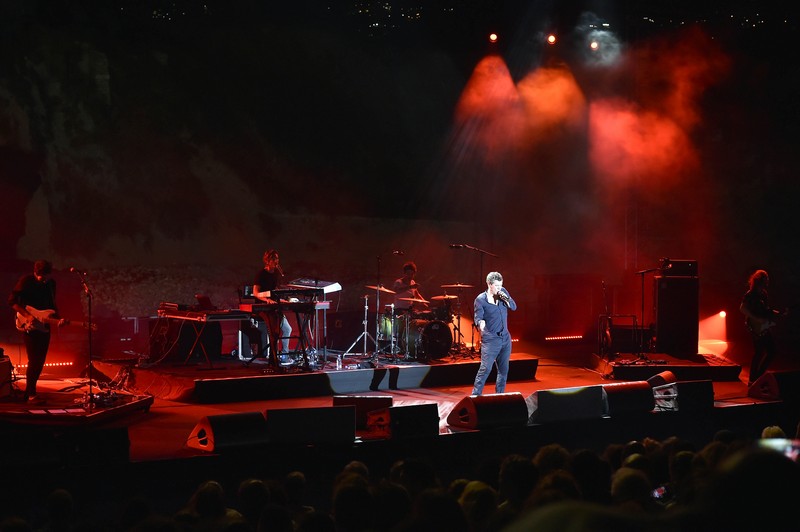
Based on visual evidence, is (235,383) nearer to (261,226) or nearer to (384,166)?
(261,226)

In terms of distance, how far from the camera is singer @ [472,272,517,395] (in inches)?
360

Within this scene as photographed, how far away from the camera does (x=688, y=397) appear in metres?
9.10

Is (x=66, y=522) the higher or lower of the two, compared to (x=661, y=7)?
lower

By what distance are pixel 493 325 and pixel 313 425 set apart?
281cm

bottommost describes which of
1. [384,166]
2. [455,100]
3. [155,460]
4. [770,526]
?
[155,460]

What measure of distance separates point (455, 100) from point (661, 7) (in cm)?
445

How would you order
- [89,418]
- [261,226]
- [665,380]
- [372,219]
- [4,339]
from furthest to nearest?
[372,219]
[261,226]
[4,339]
[665,380]
[89,418]

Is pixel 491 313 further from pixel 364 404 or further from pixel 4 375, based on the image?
pixel 4 375

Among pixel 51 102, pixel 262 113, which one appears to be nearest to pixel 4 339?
pixel 51 102

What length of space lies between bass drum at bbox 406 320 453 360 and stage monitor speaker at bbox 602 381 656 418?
11.7 ft

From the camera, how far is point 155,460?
675 centimetres

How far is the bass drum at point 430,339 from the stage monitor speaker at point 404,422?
394 centimetres

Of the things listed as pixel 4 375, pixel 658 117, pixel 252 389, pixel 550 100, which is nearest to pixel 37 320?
pixel 4 375

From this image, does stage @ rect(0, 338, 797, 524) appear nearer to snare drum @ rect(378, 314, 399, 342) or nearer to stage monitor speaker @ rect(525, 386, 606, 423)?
stage monitor speaker @ rect(525, 386, 606, 423)
